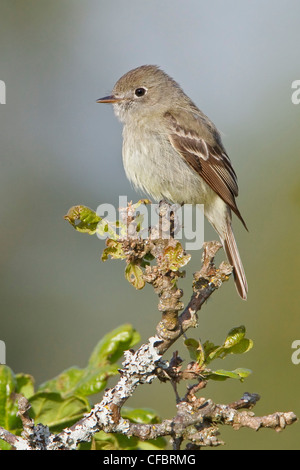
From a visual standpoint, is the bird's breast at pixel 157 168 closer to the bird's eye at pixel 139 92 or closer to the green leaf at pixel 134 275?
the bird's eye at pixel 139 92

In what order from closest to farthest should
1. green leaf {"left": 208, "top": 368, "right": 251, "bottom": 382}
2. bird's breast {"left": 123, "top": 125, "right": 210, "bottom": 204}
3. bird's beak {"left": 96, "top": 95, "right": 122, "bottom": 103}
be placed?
green leaf {"left": 208, "top": 368, "right": 251, "bottom": 382} → bird's breast {"left": 123, "top": 125, "right": 210, "bottom": 204} → bird's beak {"left": 96, "top": 95, "right": 122, "bottom": 103}

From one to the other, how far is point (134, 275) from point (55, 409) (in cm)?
59

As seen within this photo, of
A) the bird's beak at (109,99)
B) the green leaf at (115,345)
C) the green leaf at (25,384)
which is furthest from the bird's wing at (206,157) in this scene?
the green leaf at (25,384)

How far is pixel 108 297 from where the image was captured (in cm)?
511

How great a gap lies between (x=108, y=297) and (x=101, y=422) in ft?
9.67

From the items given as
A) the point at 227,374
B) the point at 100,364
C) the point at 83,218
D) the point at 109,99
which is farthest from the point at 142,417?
the point at 109,99

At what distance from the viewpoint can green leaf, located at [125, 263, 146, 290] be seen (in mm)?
2545

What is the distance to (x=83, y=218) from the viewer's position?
8.32 ft

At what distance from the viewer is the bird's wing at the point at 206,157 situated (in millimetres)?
4711

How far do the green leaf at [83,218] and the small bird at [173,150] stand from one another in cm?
185

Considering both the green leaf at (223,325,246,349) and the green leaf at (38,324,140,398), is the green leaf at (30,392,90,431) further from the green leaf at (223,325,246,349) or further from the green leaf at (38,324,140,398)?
the green leaf at (223,325,246,349)

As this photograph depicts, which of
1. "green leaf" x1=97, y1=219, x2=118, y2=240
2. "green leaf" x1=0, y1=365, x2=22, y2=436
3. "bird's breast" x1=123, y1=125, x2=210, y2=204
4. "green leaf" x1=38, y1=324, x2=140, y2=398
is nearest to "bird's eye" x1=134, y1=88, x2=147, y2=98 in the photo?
"bird's breast" x1=123, y1=125, x2=210, y2=204

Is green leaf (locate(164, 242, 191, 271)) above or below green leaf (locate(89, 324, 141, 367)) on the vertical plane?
above
